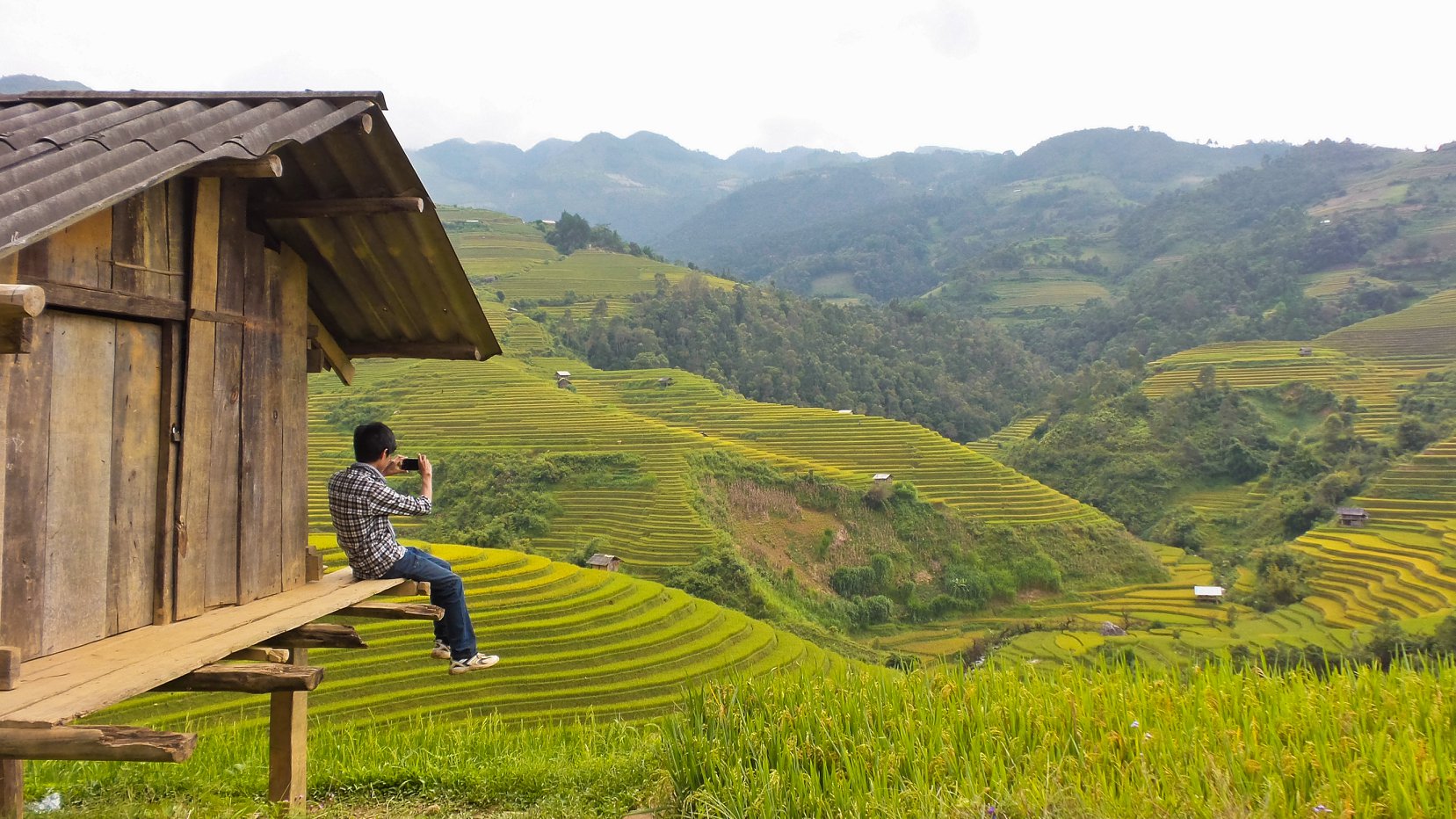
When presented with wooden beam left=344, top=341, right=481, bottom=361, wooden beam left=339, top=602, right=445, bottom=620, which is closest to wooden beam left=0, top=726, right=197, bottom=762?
wooden beam left=339, top=602, right=445, bottom=620

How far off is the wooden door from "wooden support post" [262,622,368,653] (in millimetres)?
528

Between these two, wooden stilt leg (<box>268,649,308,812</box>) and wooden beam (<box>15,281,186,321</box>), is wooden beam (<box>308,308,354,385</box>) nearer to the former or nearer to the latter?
wooden beam (<box>15,281,186,321</box>)

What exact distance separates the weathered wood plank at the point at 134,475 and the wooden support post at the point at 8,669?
0.54 meters

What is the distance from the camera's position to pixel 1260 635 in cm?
2655

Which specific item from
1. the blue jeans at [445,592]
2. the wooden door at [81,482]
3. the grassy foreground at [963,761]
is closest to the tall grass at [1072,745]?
the grassy foreground at [963,761]

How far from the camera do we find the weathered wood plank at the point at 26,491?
8.25 ft

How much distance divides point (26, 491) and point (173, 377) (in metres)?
0.62

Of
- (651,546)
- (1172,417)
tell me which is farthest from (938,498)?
(1172,417)

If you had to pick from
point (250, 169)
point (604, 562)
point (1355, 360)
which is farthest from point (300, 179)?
point (1355, 360)

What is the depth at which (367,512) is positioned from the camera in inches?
148

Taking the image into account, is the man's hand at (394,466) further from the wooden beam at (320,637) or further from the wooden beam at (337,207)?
the wooden beam at (337,207)

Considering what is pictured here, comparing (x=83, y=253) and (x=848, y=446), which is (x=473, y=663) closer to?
(x=83, y=253)

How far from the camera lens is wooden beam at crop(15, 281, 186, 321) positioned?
263 centimetres

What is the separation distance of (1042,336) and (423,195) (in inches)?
3300
